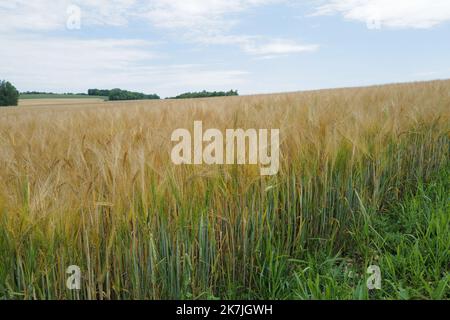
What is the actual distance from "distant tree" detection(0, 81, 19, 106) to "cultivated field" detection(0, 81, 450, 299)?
29909 mm

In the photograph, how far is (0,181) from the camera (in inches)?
50.4

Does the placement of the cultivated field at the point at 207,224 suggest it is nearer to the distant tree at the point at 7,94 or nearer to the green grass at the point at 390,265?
the green grass at the point at 390,265

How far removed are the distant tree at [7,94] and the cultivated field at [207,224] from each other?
29.9 meters

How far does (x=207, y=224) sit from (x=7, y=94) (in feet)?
103

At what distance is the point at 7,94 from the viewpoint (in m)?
27.1

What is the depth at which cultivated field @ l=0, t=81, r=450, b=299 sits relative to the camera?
3.78 feet

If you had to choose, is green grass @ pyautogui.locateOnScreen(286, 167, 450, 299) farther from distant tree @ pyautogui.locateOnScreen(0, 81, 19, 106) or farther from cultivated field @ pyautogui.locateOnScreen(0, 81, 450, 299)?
distant tree @ pyautogui.locateOnScreen(0, 81, 19, 106)

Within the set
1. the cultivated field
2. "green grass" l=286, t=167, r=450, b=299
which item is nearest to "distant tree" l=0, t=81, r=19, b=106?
the cultivated field

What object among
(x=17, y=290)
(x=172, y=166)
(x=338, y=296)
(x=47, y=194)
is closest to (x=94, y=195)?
(x=47, y=194)

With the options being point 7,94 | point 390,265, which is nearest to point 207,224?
point 390,265

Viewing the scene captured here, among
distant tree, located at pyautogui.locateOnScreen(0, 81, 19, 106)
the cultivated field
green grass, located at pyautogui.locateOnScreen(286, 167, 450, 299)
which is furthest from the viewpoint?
distant tree, located at pyautogui.locateOnScreen(0, 81, 19, 106)

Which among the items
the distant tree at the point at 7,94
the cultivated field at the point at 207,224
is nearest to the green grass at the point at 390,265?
the cultivated field at the point at 207,224

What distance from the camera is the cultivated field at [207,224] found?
1.15 metres

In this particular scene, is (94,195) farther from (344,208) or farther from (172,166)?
(344,208)
